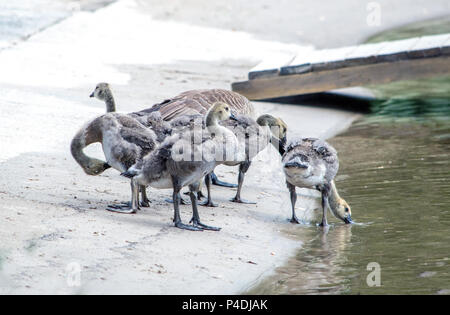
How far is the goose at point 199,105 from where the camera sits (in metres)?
9.13

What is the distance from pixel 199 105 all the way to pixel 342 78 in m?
4.42

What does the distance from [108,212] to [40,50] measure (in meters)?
7.13

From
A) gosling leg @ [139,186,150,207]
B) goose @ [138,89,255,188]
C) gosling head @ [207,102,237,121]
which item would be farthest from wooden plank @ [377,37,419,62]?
gosling leg @ [139,186,150,207]

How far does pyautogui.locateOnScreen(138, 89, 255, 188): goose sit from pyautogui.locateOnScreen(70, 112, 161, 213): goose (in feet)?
3.36

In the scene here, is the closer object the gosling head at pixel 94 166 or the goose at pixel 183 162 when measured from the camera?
the goose at pixel 183 162

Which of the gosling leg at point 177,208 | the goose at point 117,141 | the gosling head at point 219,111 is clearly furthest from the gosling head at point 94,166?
the gosling head at point 219,111

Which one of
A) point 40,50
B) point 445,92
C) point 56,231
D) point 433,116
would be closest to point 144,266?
point 56,231

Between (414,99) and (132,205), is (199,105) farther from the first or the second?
(414,99)

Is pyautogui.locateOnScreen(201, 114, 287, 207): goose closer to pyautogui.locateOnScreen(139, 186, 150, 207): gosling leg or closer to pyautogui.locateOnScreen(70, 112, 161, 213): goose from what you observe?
pyautogui.locateOnScreen(139, 186, 150, 207): gosling leg

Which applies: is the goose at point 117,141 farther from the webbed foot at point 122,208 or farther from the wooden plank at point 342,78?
the wooden plank at point 342,78

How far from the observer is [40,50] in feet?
46.2

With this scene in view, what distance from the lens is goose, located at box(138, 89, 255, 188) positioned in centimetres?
913

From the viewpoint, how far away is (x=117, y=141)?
7.80m

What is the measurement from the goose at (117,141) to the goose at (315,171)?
131cm
